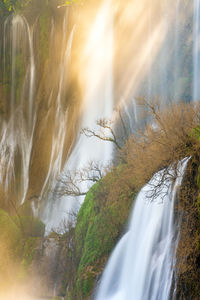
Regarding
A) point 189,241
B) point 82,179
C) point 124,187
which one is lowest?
point 189,241

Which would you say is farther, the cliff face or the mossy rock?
the mossy rock

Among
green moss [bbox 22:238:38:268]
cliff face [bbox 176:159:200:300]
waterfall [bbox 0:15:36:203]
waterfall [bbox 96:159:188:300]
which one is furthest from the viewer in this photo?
waterfall [bbox 0:15:36:203]

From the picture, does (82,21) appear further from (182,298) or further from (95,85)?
(182,298)

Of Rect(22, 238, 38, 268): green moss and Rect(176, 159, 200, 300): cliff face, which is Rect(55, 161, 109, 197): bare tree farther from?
Rect(176, 159, 200, 300): cliff face

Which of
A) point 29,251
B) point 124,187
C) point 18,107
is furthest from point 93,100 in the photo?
point 124,187

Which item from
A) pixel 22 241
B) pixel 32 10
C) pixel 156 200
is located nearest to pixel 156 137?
pixel 156 200

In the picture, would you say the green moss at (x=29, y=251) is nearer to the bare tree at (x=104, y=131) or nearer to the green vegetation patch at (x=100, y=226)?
the green vegetation patch at (x=100, y=226)

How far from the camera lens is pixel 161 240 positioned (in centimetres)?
902

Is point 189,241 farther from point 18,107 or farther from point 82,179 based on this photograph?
point 18,107

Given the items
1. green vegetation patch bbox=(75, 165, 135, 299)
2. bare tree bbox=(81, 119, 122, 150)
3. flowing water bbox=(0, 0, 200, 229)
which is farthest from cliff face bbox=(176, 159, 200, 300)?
flowing water bbox=(0, 0, 200, 229)

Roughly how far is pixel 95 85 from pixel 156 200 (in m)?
14.2

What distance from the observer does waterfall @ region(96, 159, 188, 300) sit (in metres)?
8.49

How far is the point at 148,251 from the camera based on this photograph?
924cm

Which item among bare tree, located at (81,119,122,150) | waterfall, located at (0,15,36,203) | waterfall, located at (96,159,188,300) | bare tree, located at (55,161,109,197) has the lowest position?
waterfall, located at (96,159,188,300)
